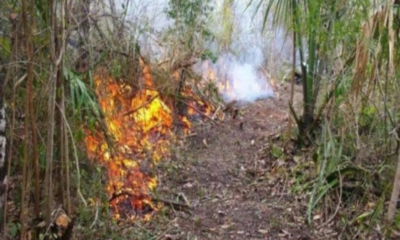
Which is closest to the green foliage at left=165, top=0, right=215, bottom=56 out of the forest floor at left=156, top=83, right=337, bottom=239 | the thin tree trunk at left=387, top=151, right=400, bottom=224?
the forest floor at left=156, top=83, right=337, bottom=239

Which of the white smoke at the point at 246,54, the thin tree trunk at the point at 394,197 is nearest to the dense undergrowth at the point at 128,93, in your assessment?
the thin tree trunk at the point at 394,197

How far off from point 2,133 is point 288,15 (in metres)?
3.63

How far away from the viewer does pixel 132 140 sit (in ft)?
19.5

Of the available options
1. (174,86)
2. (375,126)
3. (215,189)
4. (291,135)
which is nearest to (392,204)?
(375,126)

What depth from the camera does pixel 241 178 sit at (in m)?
6.07

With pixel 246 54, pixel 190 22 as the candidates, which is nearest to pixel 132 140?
pixel 190 22

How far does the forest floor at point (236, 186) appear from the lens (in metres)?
4.55

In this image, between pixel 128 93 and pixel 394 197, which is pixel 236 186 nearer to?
pixel 128 93

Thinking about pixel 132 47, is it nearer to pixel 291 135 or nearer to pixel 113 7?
pixel 113 7

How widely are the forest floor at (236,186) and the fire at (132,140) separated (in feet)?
0.96

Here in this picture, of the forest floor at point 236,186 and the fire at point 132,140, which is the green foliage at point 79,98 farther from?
the forest floor at point 236,186

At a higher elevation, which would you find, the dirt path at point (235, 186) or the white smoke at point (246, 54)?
the white smoke at point (246, 54)

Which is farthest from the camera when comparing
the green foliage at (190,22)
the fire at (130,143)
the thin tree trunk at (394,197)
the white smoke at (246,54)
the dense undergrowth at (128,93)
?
the white smoke at (246,54)

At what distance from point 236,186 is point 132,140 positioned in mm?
1443
